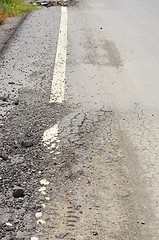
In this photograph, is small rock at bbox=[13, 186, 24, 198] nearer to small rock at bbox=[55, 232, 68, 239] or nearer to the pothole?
small rock at bbox=[55, 232, 68, 239]

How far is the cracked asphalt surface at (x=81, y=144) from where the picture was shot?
2.69 metres

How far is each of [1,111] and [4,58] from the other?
2.12 m

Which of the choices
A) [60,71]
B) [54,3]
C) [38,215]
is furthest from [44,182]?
[54,3]

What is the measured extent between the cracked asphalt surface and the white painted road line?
8 centimetres

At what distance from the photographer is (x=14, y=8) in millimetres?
10070

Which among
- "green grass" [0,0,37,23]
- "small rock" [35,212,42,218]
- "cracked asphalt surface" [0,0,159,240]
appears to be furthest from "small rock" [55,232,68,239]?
"green grass" [0,0,37,23]

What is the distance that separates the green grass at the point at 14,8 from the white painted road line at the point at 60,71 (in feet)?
6.19

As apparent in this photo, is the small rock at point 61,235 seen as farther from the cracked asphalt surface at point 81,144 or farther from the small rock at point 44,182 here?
the small rock at point 44,182

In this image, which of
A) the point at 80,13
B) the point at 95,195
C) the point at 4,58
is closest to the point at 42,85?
the point at 4,58

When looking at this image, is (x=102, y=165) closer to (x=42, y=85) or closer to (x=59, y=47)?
(x=42, y=85)

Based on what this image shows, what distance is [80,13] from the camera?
996 centimetres

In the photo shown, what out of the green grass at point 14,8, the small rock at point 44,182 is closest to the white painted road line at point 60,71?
the small rock at point 44,182

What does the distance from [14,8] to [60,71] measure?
508cm

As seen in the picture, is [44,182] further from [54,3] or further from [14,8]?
[54,3]
